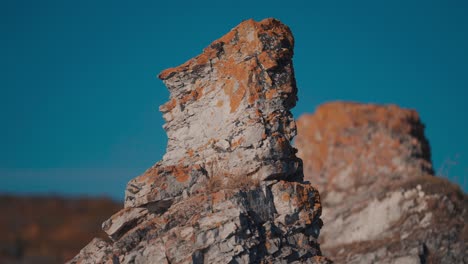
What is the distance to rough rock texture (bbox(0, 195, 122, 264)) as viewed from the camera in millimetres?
87125

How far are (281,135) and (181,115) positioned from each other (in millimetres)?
3461

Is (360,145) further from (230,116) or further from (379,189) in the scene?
(230,116)

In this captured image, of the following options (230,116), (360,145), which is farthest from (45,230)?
(230,116)

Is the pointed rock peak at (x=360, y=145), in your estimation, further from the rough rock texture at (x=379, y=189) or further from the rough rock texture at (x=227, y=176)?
the rough rock texture at (x=227, y=176)

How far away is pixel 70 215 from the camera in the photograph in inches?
3661

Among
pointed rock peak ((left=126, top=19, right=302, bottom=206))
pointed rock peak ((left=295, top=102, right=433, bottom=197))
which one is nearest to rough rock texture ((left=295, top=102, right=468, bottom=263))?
pointed rock peak ((left=295, top=102, right=433, bottom=197))

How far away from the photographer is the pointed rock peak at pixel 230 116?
26781 millimetres

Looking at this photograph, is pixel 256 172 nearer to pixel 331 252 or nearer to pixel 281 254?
pixel 281 254

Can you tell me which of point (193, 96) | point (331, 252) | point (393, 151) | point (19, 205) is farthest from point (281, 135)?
point (19, 205)

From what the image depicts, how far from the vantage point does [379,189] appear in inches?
2121

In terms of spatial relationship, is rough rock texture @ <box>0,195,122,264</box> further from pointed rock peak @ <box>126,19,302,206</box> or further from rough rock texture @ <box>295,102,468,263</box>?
pointed rock peak @ <box>126,19,302,206</box>

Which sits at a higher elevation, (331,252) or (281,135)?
(331,252)

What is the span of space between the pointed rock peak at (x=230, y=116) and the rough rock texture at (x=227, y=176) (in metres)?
0.03

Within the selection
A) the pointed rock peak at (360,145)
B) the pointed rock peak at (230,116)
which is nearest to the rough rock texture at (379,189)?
the pointed rock peak at (360,145)
